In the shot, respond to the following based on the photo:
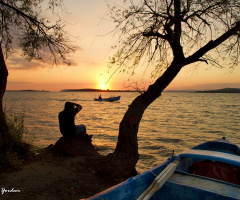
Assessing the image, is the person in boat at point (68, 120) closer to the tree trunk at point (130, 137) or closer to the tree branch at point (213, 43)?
the tree trunk at point (130, 137)

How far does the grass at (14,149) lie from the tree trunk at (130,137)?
2.60m

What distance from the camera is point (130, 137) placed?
6.27m

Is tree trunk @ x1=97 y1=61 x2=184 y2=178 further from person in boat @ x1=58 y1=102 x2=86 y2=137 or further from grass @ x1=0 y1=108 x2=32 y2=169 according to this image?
grass @ x1=0 y1=108 x2=32 y2=169

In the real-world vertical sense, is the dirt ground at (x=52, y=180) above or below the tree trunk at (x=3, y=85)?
below

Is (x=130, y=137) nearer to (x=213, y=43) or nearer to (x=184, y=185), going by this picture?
(x=184, y=185)

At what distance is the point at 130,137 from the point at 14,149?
13.0 feet

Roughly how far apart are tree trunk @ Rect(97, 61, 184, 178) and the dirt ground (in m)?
0.47

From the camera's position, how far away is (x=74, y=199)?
14.9ft

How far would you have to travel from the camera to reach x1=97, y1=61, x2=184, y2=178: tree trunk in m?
6.17

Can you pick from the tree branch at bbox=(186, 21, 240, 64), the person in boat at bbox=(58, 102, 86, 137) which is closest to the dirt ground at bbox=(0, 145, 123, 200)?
the person in boat at bbox=(58, 102, 86, 137)

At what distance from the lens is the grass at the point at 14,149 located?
18.4ft

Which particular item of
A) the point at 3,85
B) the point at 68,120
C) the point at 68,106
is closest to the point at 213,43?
the point at 68,106

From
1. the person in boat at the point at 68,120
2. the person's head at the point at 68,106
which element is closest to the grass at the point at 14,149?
the person in boat at the point at 68,120

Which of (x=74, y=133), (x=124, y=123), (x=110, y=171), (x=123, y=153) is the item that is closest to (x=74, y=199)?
(x=110, y=171)
